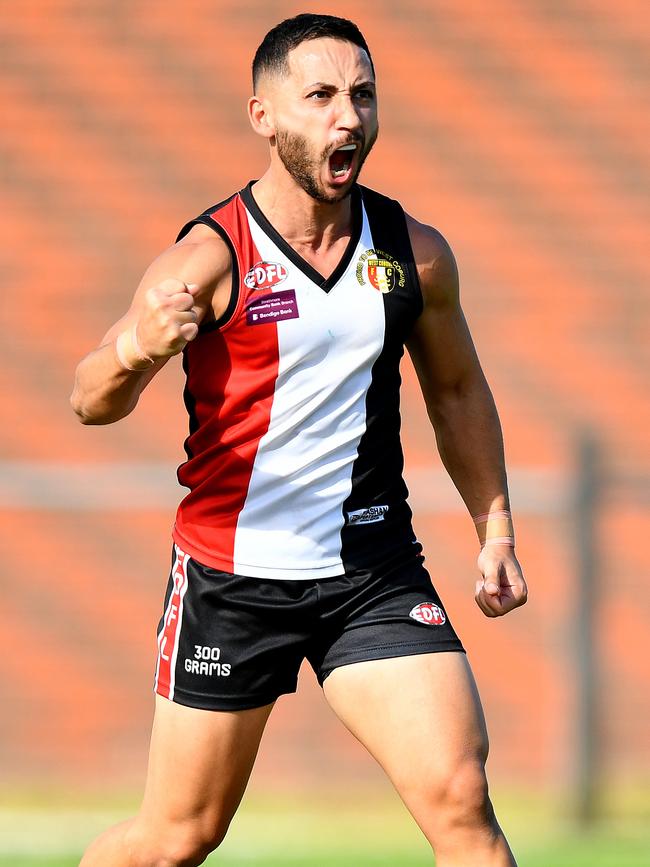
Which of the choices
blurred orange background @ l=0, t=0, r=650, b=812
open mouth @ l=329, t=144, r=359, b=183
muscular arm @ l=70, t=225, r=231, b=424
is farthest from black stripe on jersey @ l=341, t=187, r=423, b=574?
blurred orange background @ l=0, t=0, r=650, b=812

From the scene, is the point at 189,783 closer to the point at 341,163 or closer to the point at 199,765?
the point at 199,765

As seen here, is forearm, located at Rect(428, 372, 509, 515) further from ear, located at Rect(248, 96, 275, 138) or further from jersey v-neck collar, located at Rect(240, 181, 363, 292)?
ear, located at Rect(248, 96, 275, 138)

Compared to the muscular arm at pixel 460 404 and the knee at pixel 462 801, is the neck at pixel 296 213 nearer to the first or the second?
the muscular arm at pixel 460 404

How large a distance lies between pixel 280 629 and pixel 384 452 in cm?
55

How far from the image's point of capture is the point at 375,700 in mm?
3906

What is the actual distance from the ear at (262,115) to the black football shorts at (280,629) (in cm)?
118

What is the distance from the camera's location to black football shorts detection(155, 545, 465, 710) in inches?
158

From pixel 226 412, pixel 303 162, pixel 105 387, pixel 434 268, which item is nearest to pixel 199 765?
pixel 226 412

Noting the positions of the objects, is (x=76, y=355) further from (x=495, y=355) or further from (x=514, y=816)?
(x=514, y=816)

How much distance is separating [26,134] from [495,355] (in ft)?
9.62

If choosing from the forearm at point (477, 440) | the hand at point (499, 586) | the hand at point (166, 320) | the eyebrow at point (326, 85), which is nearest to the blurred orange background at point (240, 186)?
the forearm at point (477, 440)

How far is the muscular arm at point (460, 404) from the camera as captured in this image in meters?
4.13

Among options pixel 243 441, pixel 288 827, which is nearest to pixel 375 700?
pixel 243 441

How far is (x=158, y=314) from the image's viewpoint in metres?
3.52
